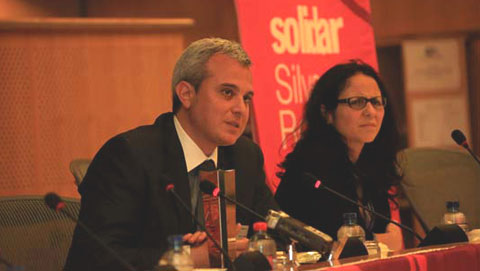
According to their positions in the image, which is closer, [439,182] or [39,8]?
[439,182]

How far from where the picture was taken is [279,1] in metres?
3.94

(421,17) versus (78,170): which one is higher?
(421,17)

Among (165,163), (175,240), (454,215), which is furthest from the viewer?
(454,215)

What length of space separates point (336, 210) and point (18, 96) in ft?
5.67

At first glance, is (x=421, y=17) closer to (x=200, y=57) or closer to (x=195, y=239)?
(x=200, y=57)

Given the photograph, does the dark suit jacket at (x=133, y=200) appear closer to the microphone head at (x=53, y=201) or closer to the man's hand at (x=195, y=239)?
the man's hand at (x=195, y=239)

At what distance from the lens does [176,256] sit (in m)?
1.91

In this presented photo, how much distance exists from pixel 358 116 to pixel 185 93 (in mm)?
1003

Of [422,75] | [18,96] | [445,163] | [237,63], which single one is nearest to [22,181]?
[18,96]

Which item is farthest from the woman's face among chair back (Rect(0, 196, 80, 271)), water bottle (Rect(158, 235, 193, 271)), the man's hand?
water bottle (Rect(158, 235, 193, 271))

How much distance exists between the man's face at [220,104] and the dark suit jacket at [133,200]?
10 cm

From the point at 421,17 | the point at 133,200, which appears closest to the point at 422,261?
the point at 133,200

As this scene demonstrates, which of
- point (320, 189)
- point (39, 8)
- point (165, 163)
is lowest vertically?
point (320, 189)

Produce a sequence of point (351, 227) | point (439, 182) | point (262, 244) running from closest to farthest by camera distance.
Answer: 1. point (262, 244)
2. point (351, 227)
3. point (439, 182)
